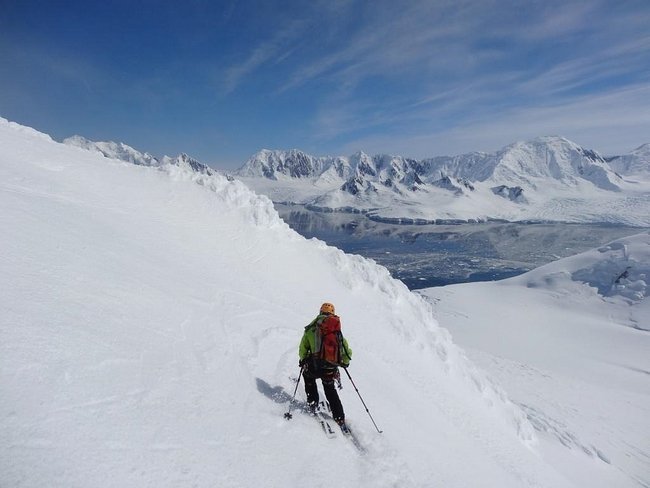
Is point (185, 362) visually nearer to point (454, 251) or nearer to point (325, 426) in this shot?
point (325, 426)

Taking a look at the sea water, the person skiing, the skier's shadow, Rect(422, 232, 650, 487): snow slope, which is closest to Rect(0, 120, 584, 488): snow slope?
the skier's shadow

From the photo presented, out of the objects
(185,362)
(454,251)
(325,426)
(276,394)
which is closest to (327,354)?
(325,426)

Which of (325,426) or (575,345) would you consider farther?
(575,345)

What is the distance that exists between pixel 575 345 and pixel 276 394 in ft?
121

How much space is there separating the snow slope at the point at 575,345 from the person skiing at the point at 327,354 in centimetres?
1342

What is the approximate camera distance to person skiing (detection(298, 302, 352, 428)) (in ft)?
21.4

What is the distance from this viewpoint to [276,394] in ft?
22.7

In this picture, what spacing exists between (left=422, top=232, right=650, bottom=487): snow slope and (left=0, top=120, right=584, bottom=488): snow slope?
3.47m

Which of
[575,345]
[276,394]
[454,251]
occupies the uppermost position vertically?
[454,251]

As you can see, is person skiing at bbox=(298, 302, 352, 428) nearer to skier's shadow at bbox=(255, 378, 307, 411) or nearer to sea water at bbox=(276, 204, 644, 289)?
skier's shadow at bbox=(255, 378, 307, 411)

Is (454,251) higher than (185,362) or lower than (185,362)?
higher

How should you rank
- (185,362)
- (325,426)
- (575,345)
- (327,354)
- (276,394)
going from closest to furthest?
(325,426)
(327,354)
(185,362)
(276,394)
(575,345)

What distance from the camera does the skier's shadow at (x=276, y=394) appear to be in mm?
6734

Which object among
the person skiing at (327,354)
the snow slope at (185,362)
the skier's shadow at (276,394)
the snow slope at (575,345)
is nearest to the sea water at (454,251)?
the snow slope at (575,345)
